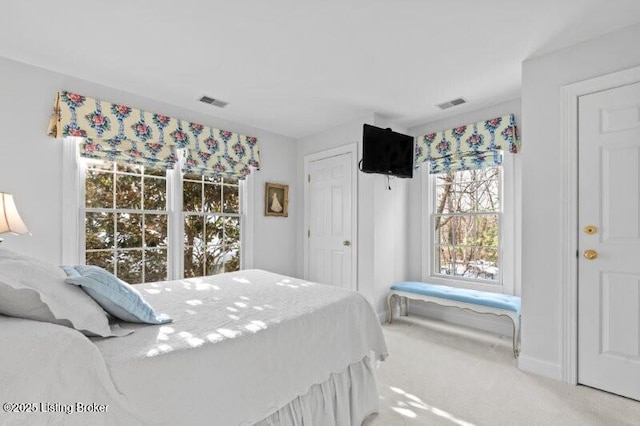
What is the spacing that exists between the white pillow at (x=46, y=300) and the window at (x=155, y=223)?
2039 mm

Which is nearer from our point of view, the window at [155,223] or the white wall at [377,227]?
the window at [155,223]

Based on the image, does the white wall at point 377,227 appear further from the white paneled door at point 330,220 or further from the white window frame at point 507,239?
the white window frame at point 507,239

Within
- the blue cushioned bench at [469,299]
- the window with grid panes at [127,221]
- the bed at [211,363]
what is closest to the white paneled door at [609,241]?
the blue cushioned bench at [469,299]

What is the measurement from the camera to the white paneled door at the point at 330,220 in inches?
159

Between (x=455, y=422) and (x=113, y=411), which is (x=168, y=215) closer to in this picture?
(x=113, y=411)

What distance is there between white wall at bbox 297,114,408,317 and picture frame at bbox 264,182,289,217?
36.7 inches

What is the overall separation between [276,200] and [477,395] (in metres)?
3.19

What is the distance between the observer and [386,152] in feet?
11.6

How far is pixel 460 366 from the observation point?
2.62m

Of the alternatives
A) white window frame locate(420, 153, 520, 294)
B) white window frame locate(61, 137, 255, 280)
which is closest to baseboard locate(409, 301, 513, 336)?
white window frame locate(420, 153, 520, 294)

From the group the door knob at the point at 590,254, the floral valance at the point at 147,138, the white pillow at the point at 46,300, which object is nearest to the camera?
the white pillow at the point at 46,300

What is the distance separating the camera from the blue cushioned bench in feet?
9.35

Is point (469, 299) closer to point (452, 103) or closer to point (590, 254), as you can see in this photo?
point (590, 254)

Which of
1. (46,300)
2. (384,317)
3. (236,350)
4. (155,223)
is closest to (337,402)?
(236,350)
